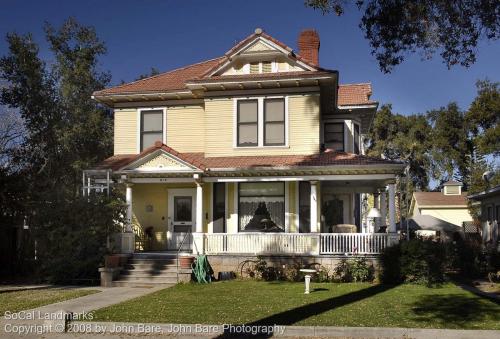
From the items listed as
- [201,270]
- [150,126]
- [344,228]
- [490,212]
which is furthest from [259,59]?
[490,212]

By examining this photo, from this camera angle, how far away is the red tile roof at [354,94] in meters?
22.0

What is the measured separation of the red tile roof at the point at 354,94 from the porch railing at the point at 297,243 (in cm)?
624

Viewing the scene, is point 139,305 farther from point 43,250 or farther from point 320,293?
point 43,250

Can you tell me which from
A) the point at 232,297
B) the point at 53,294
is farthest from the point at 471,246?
the point at 53,294

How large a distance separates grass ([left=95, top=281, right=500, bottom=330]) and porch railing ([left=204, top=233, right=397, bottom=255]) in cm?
218

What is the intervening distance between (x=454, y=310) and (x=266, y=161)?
30.4 ft

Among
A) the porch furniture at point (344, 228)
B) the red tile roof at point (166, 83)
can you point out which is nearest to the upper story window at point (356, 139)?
the porch furniture at point (344, 228)

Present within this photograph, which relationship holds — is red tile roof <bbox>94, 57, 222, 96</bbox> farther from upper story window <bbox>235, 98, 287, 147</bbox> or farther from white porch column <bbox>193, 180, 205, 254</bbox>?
white porch column <bbox>193, 180, 205, 254</bbox>

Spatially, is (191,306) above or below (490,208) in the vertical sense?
below

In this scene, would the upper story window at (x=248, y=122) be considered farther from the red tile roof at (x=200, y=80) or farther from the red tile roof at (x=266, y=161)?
the red tile roof at (x=200, y=80)

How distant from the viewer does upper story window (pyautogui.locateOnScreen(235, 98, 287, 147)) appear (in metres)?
19.9

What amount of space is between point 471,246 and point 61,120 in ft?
70.6

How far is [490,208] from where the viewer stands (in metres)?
25.4

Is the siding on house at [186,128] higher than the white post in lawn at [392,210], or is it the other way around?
the siding on house at [186,128]
